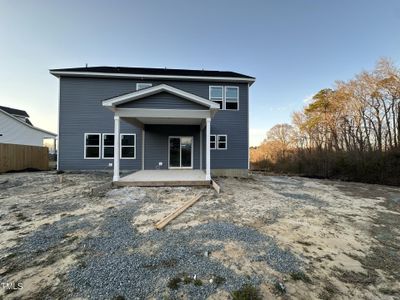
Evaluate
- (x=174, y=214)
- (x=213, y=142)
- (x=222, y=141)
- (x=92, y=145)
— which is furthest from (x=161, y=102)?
(x=92, y=145)

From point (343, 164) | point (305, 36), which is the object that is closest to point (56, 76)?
point (305, 36)

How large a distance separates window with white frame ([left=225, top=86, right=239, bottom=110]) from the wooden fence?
14406mm

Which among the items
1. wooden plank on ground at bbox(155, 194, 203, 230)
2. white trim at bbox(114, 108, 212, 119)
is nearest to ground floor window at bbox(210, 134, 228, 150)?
white trim at bbox(114, 108, 212, 119)

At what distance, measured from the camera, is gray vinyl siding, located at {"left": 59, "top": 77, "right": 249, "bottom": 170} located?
10.6 meters

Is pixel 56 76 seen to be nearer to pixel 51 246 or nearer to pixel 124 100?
pixel 124 100

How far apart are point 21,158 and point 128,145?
8376mm

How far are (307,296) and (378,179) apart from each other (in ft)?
41.2

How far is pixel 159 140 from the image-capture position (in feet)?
36.1

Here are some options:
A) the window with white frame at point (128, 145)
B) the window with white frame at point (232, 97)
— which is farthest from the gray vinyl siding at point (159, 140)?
the window with white frame at point (232, 97)

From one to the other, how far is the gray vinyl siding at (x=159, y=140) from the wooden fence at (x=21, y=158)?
922 centimetres

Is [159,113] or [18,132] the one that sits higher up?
[18,132]

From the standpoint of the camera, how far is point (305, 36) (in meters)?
12.6

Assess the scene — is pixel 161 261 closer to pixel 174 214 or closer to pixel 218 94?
pixel 174 214

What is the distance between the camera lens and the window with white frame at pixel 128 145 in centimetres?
1078
